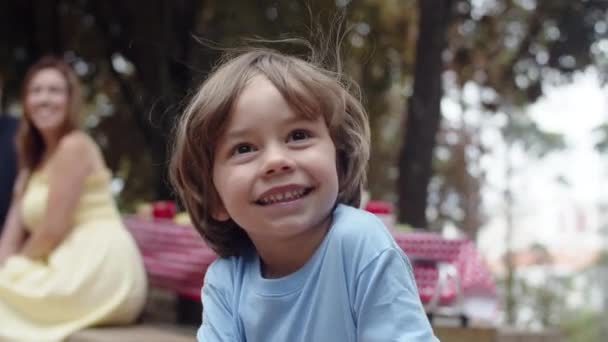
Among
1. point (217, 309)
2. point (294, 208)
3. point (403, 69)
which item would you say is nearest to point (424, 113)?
point (403, 69)

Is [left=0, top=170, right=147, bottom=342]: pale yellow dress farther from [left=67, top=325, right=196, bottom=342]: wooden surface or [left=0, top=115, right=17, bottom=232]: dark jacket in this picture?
[left=0, top=115, right=17, bottom=232]: dark jacket

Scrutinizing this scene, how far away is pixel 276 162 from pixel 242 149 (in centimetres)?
9

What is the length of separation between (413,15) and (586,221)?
13.4 feet

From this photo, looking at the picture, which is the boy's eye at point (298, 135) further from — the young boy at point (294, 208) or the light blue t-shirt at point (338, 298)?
the light blue t-shirt at point (338, 298)

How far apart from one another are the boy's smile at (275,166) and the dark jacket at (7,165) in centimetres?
273

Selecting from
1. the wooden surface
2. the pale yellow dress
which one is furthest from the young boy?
the pale yellow dress

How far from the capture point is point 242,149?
4.25ft

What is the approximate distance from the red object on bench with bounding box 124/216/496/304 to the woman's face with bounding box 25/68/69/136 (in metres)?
0.66

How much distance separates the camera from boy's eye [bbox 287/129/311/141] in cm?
127

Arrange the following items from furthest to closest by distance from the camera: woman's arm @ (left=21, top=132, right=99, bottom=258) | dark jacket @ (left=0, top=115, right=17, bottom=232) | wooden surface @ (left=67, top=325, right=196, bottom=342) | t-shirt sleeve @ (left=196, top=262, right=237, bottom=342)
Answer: dark jacket @ (left=0, top=115, right=17, bottom=232)
woman's arm @ (left=21, top=132, right=99, bottom=258)
wooden surface @ (left=67, top=325, right=196, bottom=342)
t-shirt sleeve @ (left=196, top=262, right=237, bottom=342)

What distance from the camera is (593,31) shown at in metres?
4.84

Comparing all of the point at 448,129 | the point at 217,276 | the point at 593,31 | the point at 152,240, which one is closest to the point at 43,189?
the point at 152,240

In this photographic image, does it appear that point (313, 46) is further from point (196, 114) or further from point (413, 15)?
point (413, 15)

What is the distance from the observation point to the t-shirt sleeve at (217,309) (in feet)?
4.55
